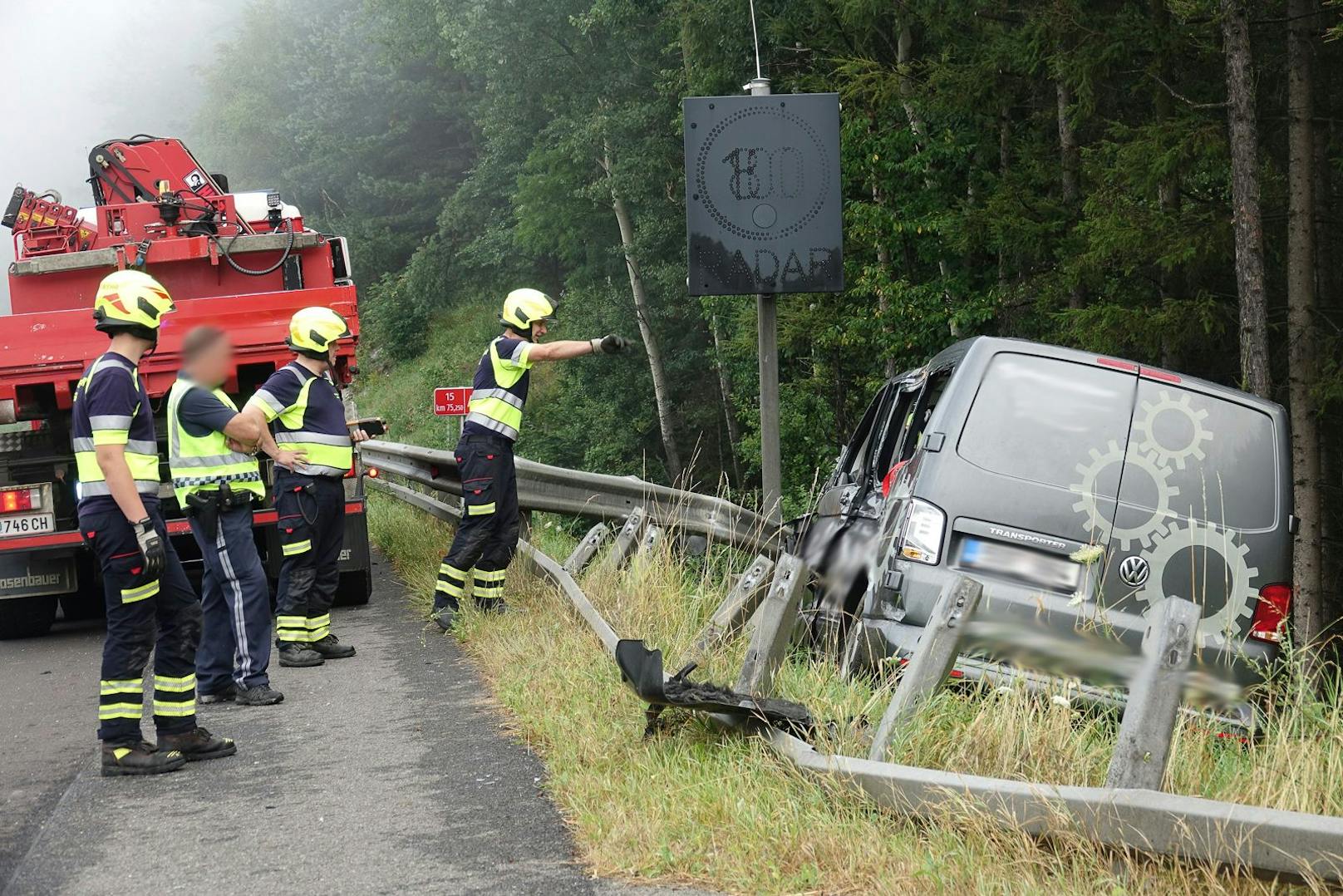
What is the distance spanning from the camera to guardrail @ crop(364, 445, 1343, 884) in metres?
3.25

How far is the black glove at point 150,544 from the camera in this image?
588 cm

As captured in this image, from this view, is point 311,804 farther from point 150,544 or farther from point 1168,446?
point 1168,446

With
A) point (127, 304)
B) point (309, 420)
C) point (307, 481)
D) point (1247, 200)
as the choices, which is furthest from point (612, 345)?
point (1247, 200)

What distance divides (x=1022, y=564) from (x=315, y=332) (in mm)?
4369

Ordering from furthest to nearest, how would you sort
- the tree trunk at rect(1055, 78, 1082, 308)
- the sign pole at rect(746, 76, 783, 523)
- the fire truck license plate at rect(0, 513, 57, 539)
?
the tree trunk at rect(1055, 78, 1082, 308)
the fire truck license plate at rect(0, 513, 57, 539)
the sign pole at rect(746, 76, 783, 523)

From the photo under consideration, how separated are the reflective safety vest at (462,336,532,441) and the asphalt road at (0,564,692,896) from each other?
1584 millimetres

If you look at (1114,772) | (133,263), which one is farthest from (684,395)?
(1114,772)

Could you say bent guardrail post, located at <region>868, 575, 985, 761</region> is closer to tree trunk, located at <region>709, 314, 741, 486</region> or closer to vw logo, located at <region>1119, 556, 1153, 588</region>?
vw logo, located at <region>1119, 556, 1153, 588</region>

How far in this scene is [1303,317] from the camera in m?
14.1

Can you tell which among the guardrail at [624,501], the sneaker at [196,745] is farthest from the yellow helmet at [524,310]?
the sneaker at [196,745]

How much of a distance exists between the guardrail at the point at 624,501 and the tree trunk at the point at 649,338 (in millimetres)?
23576

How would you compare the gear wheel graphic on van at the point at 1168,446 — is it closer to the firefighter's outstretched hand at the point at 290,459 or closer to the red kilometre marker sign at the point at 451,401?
the firefighter's outstretched hand at the point at 290,459

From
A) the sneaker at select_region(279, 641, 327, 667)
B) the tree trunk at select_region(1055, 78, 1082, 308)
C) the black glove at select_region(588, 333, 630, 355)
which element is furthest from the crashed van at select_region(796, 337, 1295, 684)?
the tree trunk at select_region(1055, 78, 1082, 308)

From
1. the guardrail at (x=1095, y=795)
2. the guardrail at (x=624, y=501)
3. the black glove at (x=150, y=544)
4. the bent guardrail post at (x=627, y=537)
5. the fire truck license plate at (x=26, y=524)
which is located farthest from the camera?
the fire truck license plate at (x=26, y=524)
